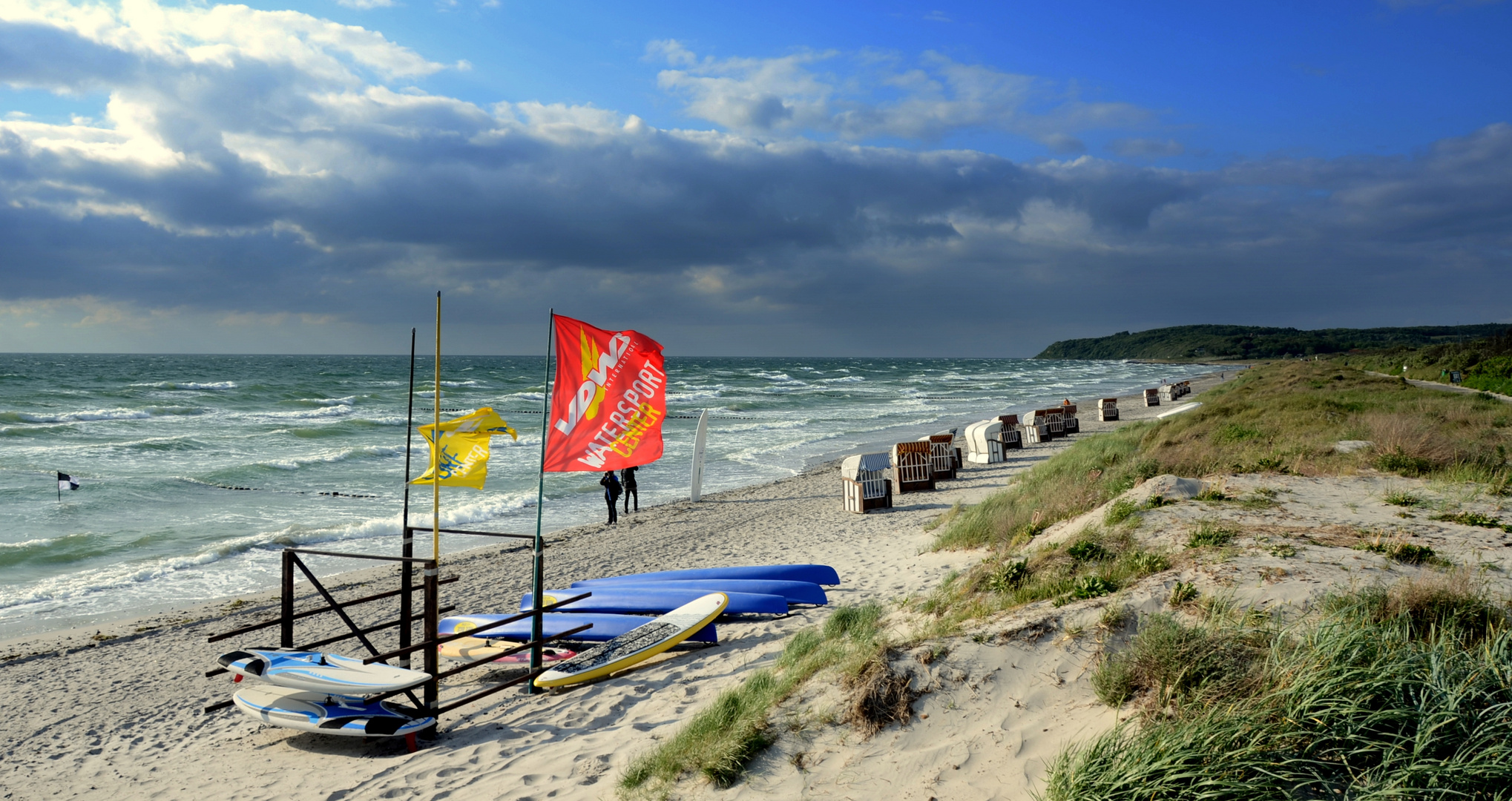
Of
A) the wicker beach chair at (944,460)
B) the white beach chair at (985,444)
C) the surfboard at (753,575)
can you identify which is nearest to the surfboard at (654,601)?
the surfboard at (753,575)

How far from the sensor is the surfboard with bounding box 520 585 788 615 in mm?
8141

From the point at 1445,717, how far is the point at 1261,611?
4.71 feet

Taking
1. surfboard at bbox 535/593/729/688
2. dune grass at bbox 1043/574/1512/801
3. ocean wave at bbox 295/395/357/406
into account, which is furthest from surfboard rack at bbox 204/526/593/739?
ocean wave at bbox 295/395/357/406

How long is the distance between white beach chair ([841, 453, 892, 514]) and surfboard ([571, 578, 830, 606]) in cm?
581

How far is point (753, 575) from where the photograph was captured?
9.33 metres

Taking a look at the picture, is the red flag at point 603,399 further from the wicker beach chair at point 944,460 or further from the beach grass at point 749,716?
the wicker beach chair at point 944,460

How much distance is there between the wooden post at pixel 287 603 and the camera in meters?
6.32

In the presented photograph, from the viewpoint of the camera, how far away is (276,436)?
95.9 feet

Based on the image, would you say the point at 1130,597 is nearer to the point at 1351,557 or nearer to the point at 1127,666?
the point at 1127,666

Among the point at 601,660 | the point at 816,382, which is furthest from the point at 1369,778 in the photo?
the point at 816,382

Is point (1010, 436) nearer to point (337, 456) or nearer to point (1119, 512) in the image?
point (1119, 512)

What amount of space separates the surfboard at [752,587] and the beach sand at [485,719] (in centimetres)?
28

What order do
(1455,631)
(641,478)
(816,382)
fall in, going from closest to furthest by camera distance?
1. (1455,631)
2. (641,478)
3. (816,382)

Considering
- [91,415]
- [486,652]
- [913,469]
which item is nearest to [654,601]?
[486,652]
